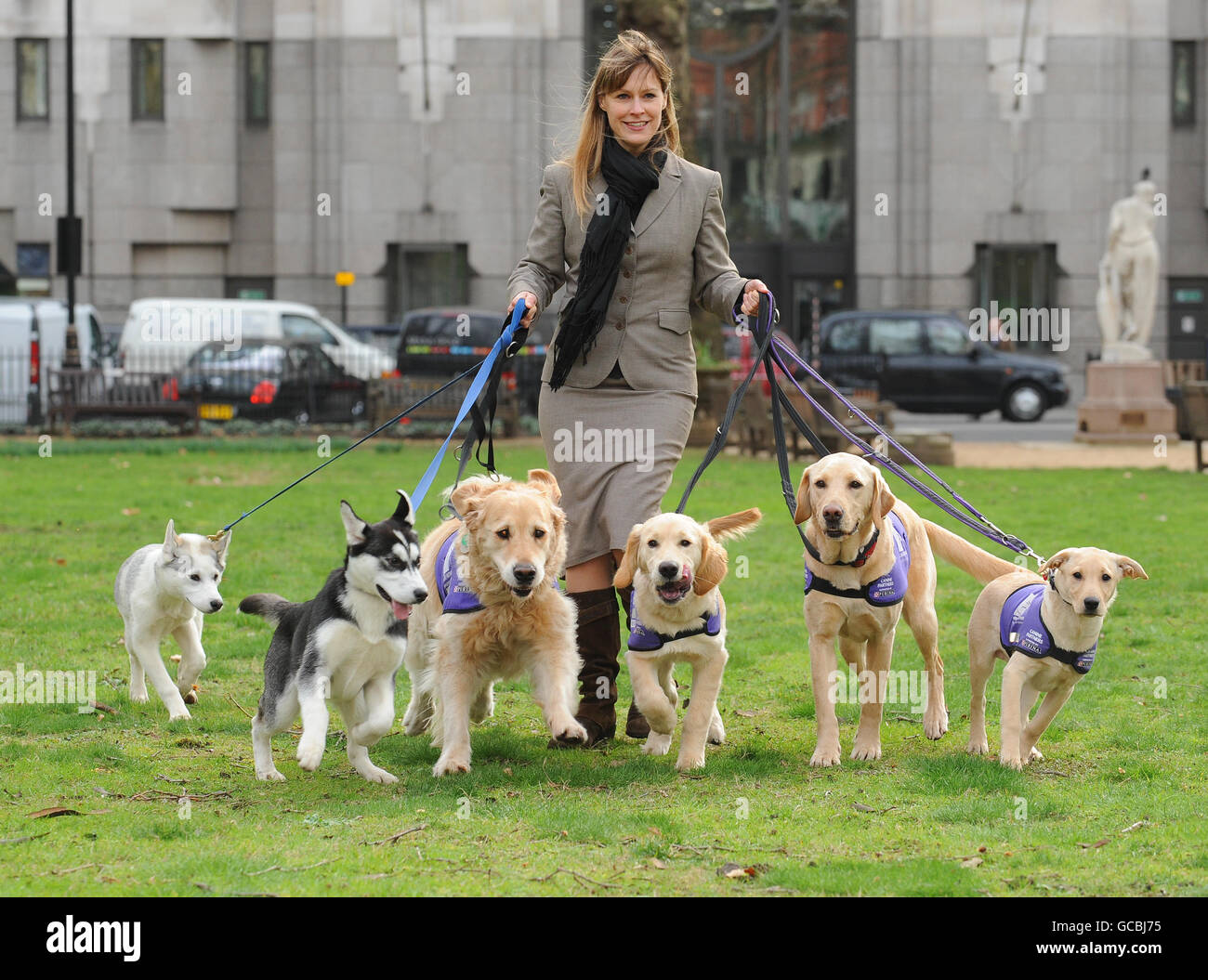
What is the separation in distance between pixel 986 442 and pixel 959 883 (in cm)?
2070

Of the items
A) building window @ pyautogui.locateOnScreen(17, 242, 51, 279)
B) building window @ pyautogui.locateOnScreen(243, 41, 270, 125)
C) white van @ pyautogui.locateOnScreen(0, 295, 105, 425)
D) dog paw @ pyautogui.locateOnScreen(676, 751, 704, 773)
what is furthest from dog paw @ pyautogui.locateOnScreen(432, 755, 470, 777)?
building window @ pyautogui.locateOnScreen(243, 41, 270, 125)

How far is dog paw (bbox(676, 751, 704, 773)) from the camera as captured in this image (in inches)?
236

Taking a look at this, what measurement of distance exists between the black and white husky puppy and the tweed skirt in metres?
1.00

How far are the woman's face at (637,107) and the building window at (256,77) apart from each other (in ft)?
120

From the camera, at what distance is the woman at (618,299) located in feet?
20.7

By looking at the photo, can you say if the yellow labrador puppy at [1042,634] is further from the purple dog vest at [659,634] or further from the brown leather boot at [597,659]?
the brown leather boot at [597,659]

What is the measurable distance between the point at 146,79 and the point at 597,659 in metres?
37.5

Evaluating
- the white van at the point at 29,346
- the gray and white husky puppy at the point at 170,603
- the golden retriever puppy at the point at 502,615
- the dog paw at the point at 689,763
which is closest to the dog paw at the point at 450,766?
the golden retriever puppy at the point at 502,615

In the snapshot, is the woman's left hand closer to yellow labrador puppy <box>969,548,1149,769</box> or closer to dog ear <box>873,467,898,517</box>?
dog ear <box>873,467,898,517</box>

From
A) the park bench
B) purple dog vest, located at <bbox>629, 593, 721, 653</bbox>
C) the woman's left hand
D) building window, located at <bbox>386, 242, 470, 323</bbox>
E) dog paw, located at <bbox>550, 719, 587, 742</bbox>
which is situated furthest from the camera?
building window, located at <bbox>386, 242, 470, 323</bbox>

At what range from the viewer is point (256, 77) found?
134 feet
